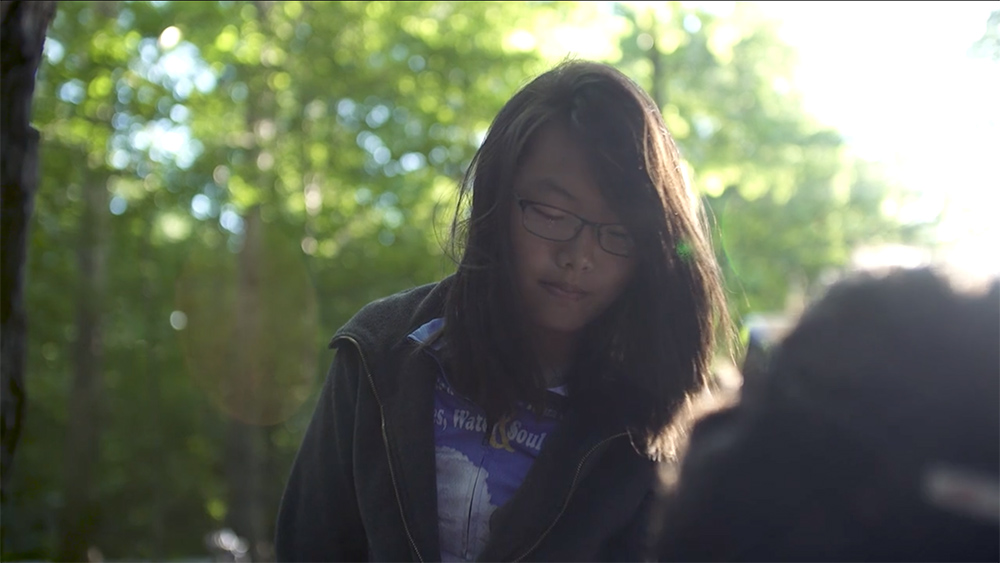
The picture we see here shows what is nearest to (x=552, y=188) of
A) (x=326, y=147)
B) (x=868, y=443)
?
(x=868, y=443)

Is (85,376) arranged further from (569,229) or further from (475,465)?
(569,229)

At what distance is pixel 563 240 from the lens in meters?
1.87

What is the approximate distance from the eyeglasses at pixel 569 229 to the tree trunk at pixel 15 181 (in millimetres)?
1673

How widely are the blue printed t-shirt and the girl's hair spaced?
0.04 meters

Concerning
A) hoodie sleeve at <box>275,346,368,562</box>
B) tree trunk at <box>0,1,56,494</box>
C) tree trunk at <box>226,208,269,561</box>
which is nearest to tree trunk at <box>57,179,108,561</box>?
tree trunk at <box>226,208,269,561</box>

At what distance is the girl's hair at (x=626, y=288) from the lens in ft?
6.15

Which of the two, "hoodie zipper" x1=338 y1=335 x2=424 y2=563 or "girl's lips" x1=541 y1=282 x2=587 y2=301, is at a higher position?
"girl's lips" x1=541 y1=282 x2=587 y2=301

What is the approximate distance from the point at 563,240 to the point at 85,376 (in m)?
14.5

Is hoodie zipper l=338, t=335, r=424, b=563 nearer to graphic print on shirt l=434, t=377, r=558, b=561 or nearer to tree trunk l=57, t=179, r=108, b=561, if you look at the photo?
graphic print on shirt l=434, t=377, r=558, b=561

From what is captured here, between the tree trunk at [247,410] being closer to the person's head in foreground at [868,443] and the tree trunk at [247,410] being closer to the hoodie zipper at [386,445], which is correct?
the hoodie zipper at [386,445]

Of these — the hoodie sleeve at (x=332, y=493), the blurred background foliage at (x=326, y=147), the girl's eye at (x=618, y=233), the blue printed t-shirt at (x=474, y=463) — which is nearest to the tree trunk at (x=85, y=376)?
the blurred background foliage at (x=326, y=147)

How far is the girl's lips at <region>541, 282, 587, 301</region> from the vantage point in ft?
6.18

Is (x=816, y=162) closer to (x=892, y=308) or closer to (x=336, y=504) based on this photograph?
(x=336, y=504)

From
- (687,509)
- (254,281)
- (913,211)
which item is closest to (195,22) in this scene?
(254,281)
